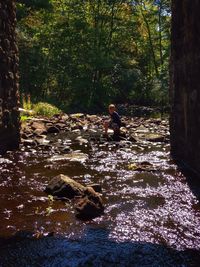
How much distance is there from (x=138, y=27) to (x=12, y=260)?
34253 millimetres

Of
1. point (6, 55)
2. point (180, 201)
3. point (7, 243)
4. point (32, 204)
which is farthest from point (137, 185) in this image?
point (6, 55)

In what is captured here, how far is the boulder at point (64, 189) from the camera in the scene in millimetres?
6648

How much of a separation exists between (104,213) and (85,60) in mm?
25444

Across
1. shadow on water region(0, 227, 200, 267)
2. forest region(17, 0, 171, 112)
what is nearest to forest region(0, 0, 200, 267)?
shadow on water region(0, 227, 200, 267)

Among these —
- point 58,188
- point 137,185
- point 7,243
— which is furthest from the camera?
point 137,185

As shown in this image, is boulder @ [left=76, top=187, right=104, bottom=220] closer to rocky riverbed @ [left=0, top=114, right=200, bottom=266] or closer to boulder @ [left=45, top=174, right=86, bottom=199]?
rocky riverbed @ [left=0, top=114, right=200, bottom=266]

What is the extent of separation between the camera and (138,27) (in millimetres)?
36531

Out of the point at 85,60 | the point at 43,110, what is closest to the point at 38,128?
the point at 43,110

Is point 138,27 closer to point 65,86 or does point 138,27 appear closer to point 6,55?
point 65,86

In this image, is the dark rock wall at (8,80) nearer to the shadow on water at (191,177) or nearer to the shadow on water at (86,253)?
the shadow on water at (191,177)

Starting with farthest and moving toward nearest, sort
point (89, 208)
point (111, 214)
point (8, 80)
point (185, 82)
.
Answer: point (8, 80) → point (185, 82) → point (111, 214) → point (89, 208)

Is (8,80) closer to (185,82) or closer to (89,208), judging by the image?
(185,82)

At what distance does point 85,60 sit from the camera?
30469 millimetres

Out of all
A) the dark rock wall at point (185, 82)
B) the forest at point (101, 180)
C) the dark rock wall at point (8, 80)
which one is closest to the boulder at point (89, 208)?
the forest at point (101, 180)
